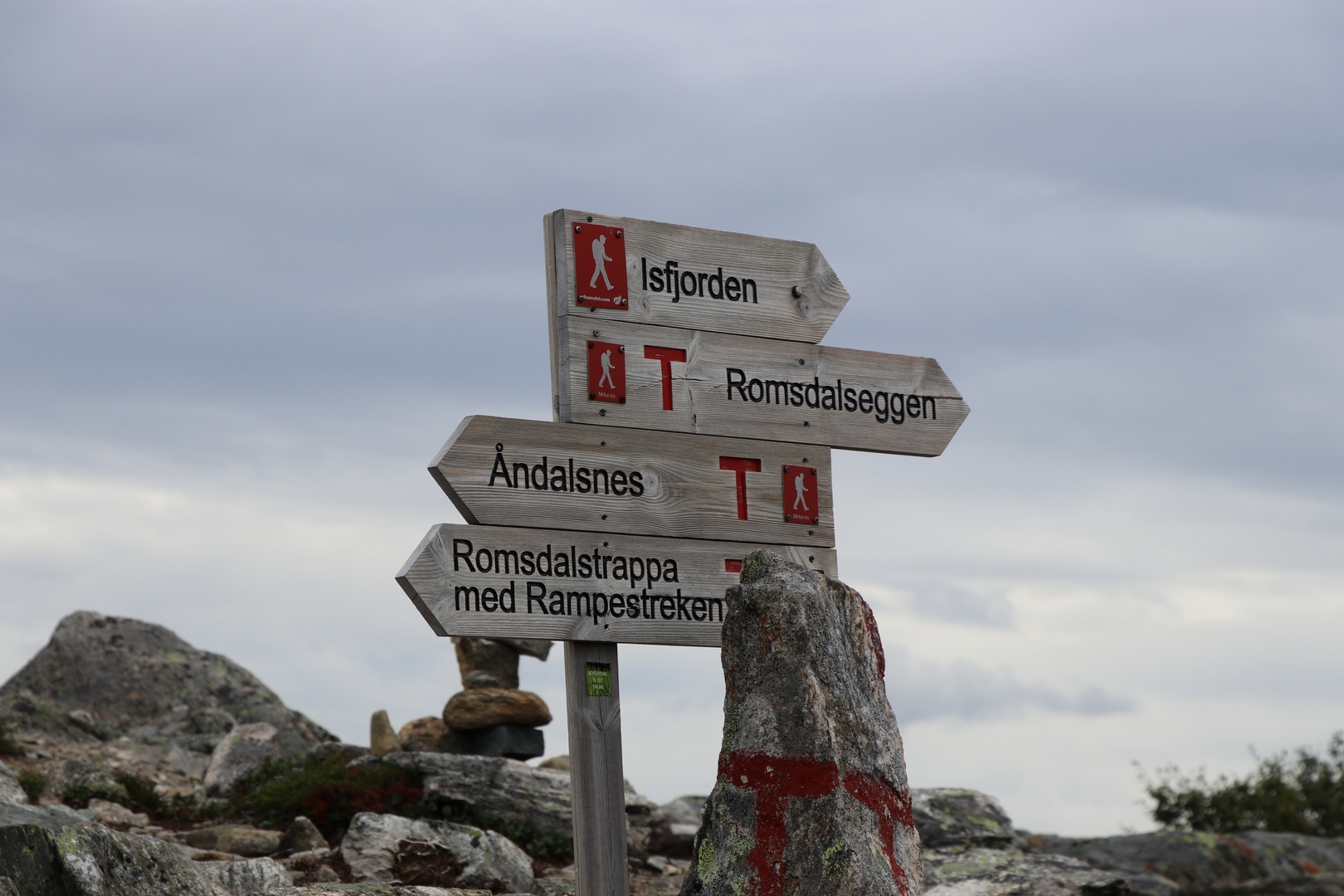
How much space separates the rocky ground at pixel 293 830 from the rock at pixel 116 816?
0.05 m

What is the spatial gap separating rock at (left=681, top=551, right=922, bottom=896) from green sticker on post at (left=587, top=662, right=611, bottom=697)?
1.09m

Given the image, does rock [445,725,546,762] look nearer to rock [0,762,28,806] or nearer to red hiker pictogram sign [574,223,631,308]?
rock [0,762,28,806]

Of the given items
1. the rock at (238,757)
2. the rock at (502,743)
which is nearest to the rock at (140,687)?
the rock at (238,757)

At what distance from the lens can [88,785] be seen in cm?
1709

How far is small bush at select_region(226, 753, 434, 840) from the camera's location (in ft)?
48.1

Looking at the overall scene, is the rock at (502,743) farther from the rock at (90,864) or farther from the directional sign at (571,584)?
the directional sign at (571,584)

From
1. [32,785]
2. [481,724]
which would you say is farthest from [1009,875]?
[32,785]

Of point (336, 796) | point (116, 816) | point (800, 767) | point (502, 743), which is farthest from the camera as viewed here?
point (502, 743)

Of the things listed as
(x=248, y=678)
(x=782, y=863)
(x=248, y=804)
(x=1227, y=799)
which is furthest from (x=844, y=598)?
(x=1227, y=799)

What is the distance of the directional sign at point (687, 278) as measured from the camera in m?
8.39

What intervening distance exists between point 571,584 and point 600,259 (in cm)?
215

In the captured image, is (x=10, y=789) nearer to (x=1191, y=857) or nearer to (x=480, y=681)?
(x=480, y=681)

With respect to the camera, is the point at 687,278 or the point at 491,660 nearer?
the point at 687,278

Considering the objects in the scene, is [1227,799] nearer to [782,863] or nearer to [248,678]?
[248,678]
